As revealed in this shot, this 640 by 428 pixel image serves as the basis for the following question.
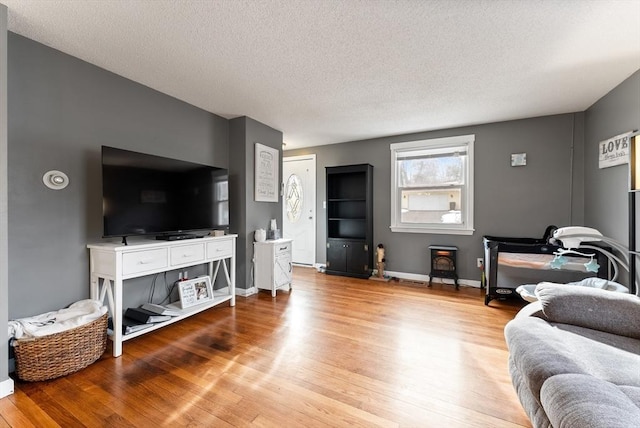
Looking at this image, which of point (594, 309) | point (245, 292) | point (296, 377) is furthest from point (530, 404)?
point (245, 292)

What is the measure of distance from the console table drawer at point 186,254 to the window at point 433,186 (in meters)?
2.95

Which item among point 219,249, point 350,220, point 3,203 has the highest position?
point 3,203

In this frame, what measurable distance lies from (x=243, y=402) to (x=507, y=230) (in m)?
3.82

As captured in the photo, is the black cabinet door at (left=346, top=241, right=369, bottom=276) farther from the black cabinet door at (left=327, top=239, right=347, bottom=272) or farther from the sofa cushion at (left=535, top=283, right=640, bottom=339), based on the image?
the sofa cushion at (left=535, top=283, right=640, bottom=339)

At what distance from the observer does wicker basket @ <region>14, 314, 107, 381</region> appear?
5.75ft

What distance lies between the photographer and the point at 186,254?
2654 mm

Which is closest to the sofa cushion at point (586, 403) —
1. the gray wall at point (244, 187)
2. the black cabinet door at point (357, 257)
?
the gray wall at point (244, 187)

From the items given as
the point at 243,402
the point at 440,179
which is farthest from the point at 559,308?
the point at 440,179

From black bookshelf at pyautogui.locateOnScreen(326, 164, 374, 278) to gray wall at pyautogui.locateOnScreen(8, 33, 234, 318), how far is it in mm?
2821

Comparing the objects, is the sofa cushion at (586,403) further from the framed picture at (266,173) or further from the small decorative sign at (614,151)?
the framed picture at (266,173)

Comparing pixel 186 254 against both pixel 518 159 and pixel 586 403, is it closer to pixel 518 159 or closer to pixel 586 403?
pixel 586 403

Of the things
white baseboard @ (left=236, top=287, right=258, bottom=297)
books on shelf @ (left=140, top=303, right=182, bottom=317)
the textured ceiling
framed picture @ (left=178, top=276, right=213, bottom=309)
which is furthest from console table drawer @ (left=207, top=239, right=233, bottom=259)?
A: the textured ceiling

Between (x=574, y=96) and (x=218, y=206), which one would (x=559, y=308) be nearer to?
(x=574, y=96)

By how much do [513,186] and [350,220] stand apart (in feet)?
7.80
